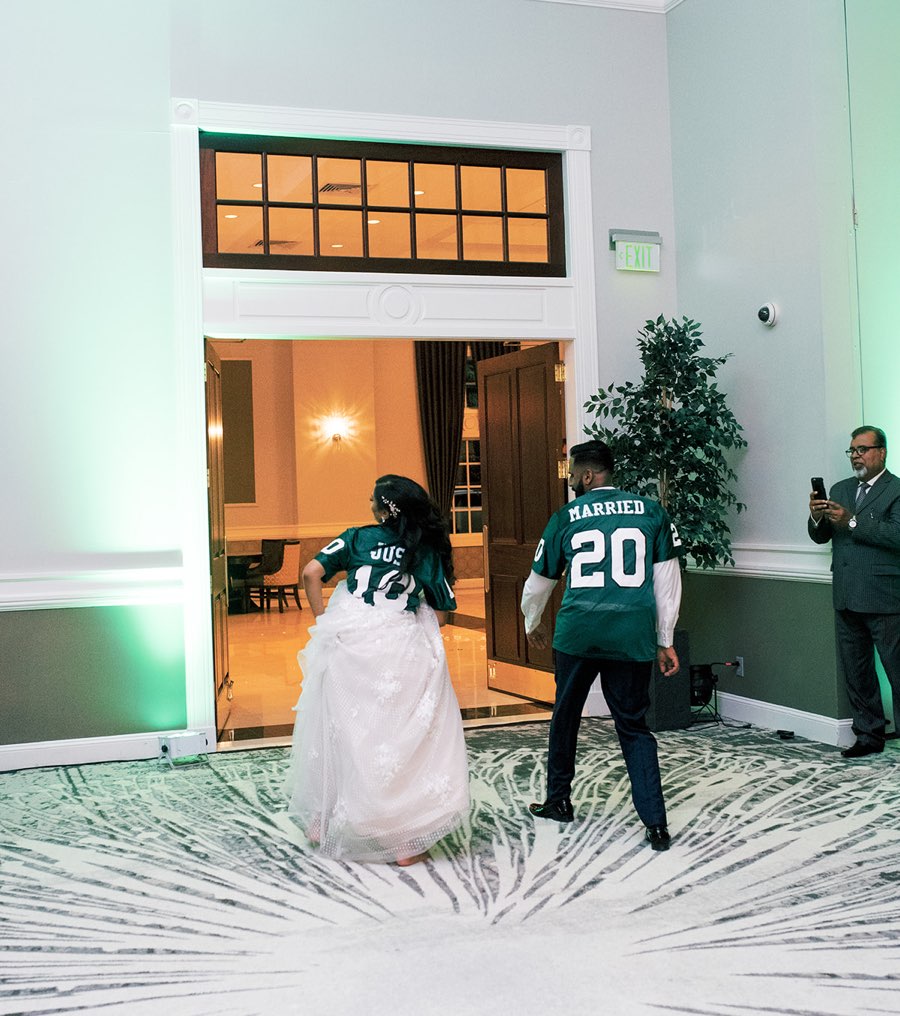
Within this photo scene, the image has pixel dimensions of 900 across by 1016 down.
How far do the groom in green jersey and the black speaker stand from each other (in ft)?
6.10

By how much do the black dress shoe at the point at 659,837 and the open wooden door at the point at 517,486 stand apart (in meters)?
2.78

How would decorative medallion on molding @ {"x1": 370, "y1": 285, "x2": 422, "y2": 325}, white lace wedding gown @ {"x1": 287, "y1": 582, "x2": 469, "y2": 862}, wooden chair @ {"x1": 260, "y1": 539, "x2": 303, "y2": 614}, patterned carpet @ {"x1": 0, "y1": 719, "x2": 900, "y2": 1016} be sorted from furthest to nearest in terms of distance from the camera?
wooden chair @ {"x1": 260, "y1": 539, "x2": 303, "y2": 614} < decorative medallion on molding @ {"x1": 370, "y1": 285, "x2": 422, "y2": 325} < white lace wedding gown @ {"x1": 287, "y1": 582, "x2": 469, "y2": 862} < patterned carpet @ {"x1": 0, "y1": 719, "x2": 900, "y2": 1016}

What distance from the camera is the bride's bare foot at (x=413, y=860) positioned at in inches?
152

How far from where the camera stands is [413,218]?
6227 millimetres

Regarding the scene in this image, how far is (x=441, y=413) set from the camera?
1373 centimetres

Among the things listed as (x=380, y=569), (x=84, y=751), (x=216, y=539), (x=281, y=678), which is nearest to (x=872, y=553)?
(x=380, y=569)

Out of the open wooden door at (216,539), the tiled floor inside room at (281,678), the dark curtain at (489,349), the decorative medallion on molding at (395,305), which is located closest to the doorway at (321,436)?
the tiled floor inside room at (281,678)

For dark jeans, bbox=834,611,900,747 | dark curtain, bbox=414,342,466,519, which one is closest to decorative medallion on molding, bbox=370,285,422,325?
dark jeans, bbox=834,611,900,747

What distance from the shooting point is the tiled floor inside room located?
635 cm

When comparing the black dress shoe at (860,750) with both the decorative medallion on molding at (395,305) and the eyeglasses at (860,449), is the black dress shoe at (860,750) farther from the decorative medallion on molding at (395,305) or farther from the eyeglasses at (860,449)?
the decorative medallion on molding at (395,305)

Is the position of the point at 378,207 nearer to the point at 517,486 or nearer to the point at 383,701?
the point at 517,486

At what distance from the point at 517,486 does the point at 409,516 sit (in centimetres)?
324

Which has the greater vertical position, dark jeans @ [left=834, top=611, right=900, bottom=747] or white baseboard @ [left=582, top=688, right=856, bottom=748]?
dark jeans @ [left=834, top=611, right=900, bottom=747]

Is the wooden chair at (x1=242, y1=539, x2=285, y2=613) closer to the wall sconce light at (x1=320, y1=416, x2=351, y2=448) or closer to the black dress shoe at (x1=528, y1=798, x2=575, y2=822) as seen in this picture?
the wall sconce light at (x1=320, y1=416, x2=351, y2=448)
